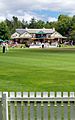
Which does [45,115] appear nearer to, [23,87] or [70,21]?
[23,87]

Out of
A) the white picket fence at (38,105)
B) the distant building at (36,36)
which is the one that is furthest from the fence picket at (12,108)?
the distant building at (36,36)

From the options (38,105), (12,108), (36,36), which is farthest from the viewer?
(36,36)

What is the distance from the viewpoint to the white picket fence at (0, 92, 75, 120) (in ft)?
28.4

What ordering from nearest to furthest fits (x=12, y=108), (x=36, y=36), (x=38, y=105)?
(x=38, y=105), (x=12, y=108), (x=36, y=36)

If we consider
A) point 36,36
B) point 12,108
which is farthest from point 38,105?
point 36,36

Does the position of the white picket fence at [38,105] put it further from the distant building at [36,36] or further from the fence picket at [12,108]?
the distant building at [36,36]

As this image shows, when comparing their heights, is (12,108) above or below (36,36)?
above

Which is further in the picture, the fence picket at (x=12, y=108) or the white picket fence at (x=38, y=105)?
the fence picket at (x=12, y=108)

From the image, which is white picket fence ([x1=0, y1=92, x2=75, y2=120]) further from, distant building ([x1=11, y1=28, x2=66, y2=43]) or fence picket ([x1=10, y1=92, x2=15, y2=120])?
distant building ([x1=11, y1=28, x2=66, y2=43])

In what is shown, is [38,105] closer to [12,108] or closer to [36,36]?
[12,108]

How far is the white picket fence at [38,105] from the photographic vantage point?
8664 millimetres

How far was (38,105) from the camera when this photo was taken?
8758 mm

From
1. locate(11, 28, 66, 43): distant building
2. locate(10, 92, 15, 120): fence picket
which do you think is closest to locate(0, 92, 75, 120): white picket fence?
locate(10, 92, 15, 120): fence picket

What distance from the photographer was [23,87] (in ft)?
55.4
